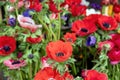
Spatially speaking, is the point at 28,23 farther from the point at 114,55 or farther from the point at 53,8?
the point at 114,55

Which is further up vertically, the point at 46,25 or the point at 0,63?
the point at 46,25

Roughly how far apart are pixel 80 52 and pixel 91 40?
14 cm

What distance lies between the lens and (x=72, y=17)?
3.04ft

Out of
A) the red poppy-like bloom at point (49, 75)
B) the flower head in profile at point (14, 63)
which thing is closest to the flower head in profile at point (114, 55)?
the red poppy-like bloom at point (49, 75)

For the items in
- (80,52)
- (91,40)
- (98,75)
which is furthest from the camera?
(80,52)

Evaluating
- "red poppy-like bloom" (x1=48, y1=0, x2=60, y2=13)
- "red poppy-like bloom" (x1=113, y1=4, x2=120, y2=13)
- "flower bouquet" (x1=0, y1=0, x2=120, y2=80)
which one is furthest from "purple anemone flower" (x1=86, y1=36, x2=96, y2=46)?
"red poppy-like bloom" (x1=113, y1=4, x2=120, y2=13)

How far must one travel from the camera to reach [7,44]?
0.78 meters

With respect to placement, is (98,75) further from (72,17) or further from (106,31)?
(72,17)

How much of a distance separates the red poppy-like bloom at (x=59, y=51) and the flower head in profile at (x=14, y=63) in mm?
182

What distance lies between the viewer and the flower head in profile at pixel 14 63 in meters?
0.77

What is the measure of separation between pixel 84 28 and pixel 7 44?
0.22 m

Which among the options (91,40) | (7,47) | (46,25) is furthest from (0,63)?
(91,40)

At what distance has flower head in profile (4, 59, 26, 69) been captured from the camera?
0.77 m

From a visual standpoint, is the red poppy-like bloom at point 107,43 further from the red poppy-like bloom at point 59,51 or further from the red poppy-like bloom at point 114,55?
the red poppy-like bloom at point 59,51
